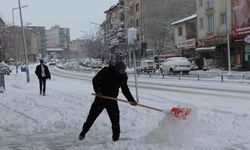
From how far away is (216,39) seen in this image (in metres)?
49.0

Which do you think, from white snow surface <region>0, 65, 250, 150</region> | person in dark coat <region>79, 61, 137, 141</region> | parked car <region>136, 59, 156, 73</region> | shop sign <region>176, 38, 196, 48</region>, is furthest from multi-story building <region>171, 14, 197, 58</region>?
person in dark coat <region>79, 61, 137, 141</region>

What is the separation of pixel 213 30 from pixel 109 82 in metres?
43.4

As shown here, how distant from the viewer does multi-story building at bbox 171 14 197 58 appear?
58.2 metres

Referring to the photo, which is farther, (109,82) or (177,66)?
(177,66)

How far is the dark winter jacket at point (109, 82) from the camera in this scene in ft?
28.6

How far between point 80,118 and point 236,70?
34.3 m

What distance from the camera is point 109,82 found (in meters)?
8.84

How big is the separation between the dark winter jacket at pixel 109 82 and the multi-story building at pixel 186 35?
48844 mm

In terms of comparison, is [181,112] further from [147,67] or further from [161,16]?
[161,16]

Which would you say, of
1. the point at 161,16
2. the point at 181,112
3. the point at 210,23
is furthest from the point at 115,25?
the point at 181,112

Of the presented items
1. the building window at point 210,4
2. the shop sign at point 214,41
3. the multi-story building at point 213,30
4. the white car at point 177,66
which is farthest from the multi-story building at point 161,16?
the white car at point 177,66

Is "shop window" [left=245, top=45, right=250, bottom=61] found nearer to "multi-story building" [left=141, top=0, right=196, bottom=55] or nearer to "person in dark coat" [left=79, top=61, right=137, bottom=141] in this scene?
"multi-story building" [left=141, top=0, right=196, bottom=55]

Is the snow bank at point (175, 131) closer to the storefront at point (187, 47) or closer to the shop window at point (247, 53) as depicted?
the shop window at point (247, 53)

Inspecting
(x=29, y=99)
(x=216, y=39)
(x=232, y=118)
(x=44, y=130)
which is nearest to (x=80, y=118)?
(x=44, y=130)
